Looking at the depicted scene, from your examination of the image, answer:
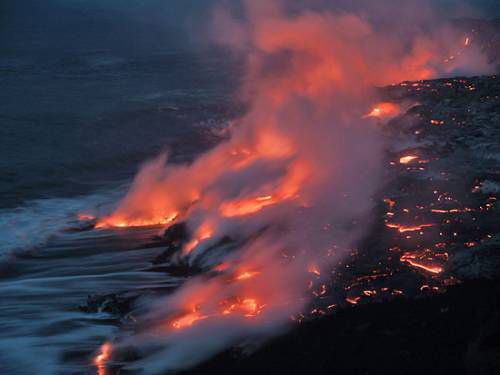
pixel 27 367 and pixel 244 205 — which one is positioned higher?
pixel 244 205

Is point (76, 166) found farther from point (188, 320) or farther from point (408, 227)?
point (408, 227)

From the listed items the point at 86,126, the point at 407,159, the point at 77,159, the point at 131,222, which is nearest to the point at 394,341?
the point at 407,159

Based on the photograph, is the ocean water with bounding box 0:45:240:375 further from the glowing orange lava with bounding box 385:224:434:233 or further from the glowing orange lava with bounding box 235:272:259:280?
the glowing orange lava with bounding box 385:224:434:233

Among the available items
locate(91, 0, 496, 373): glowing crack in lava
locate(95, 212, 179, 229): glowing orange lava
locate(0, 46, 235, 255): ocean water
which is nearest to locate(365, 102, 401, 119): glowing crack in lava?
locate(91, 0, 496, 373): glowing crack in lava

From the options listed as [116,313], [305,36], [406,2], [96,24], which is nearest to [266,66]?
[305,36]

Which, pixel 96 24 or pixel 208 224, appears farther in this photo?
pixel 96 24

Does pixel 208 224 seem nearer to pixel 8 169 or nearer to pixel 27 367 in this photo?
pixel 27 367
